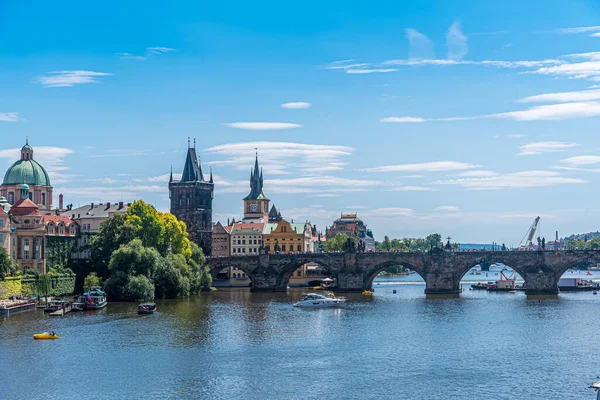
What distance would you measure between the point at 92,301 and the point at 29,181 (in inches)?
2547

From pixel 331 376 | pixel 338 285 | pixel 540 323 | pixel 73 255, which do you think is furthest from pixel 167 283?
pixel 331 376

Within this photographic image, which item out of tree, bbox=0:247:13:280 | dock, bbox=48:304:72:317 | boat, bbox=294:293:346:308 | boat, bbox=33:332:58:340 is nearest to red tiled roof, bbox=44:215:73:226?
tree, bbox=0:247:13:280

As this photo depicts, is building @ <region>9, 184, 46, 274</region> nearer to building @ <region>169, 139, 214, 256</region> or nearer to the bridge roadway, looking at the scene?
the bridge roadway

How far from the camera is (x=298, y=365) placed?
255 ft

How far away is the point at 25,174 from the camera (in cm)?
17762

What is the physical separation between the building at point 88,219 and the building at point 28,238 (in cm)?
1264

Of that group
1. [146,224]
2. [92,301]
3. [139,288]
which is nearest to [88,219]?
A: [146,224]

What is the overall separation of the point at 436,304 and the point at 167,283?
135 ft

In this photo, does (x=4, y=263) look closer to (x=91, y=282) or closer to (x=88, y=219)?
(x=91, y=282)

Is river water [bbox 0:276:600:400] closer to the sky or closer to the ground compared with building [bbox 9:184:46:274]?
closer to the ground

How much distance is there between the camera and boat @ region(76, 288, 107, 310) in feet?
393

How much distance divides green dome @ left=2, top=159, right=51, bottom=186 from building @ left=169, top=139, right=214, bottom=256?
29570 mm

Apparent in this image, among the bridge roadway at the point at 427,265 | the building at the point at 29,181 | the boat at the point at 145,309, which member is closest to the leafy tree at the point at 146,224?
the bridge roadway at the point at 427,265

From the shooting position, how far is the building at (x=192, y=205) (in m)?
196
